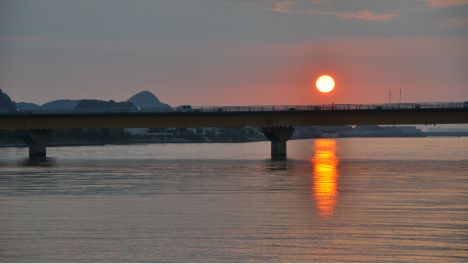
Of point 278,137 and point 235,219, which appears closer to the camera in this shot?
point 235,219

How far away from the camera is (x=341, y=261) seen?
44.0 m

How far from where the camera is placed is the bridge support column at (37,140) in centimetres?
16612

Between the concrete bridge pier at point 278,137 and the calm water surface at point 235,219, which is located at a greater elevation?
the concrete bridge pier at point 278,137

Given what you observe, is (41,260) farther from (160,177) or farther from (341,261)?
(160,177)

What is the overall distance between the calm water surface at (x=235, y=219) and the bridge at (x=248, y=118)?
46.7 m

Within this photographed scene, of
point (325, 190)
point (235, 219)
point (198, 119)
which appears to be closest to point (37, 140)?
point (198, 119)

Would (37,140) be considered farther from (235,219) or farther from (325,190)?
(235,219)

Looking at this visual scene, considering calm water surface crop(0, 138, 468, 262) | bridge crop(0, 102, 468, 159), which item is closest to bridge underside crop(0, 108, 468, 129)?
bridge crop(0, 102, 468, 159)

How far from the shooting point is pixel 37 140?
168 meters

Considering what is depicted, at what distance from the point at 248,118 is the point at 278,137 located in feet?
26.4

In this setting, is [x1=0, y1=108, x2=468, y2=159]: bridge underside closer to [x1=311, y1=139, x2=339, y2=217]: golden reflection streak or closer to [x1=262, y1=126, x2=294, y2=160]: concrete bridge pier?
[x1=262, y1=126, x2=294, y2=160]: concrete bridge pier

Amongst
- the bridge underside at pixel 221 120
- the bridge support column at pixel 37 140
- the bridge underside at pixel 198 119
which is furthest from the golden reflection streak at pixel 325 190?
the bridge support column at pixel 37 140

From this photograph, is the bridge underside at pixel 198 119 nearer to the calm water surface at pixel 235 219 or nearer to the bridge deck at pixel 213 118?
the bridge deck at pixel 213 118

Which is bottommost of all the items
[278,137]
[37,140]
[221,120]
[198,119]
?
[37,140]
